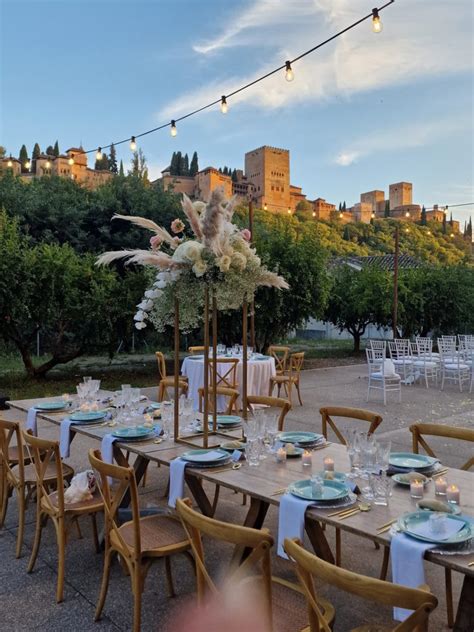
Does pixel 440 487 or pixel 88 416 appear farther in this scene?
pixel 88 416

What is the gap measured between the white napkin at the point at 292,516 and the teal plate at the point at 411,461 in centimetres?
78

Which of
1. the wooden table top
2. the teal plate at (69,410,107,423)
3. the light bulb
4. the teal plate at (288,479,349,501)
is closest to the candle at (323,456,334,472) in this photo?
the wooden table top

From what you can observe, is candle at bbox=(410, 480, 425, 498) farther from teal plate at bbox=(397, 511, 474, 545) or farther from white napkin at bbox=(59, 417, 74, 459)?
white napkin at bbox=(59, 417, 74, 459)

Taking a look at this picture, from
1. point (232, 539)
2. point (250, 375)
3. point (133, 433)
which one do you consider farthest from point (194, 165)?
point (232, 539)

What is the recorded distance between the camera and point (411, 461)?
2.89 meters

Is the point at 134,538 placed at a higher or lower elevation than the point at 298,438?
lower

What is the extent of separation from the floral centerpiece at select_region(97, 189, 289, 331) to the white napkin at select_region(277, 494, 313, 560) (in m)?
1.42

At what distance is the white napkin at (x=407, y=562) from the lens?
6.14 feet

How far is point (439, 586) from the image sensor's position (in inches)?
122

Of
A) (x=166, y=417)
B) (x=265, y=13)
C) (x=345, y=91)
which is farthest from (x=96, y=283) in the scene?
(x=166, y=417)

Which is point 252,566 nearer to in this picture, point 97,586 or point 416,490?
point 416,490

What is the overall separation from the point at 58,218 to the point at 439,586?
A: 1524cm

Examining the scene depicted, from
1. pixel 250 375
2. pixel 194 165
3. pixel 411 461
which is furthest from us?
pixel 194 165

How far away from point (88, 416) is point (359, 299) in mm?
14928
